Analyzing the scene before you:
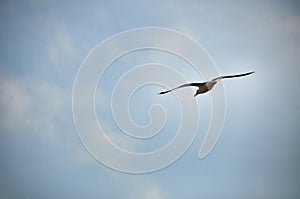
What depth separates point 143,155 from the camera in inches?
601

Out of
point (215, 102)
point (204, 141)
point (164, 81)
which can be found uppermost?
point (164, 81)

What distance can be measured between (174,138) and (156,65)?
2.89 meters

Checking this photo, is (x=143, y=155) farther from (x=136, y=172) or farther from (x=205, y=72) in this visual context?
(x=205, y=72)

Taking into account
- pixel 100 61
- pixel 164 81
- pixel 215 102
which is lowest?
pixel 215 102

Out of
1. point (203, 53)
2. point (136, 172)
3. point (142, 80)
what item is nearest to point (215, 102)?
point (203, 53)

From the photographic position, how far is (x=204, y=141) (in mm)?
14734

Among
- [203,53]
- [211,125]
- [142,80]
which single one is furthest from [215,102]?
[142,80]

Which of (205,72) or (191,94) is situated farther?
(191,94)

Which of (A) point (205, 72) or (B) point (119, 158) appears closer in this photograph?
(A) point (205, 72)

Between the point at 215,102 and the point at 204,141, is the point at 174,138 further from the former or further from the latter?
the point at 215,102

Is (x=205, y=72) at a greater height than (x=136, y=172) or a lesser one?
greater

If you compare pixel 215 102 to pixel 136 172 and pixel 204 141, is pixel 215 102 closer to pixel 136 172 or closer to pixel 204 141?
pixel 204 141

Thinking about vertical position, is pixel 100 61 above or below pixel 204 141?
above

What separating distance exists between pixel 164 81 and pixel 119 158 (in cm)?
347
